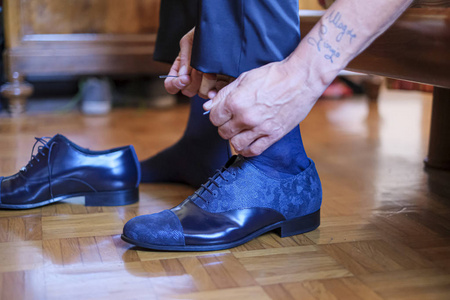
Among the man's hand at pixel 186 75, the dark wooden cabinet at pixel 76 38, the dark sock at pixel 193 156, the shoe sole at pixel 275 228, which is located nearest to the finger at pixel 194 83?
the man's hand at pixel 186 75

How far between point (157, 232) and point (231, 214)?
0.33ft

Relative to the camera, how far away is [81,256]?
684 mm

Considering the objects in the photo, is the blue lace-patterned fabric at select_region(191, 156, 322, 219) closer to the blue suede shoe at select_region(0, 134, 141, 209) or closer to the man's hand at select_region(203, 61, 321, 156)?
the man's hand at select_region(203, 61, 321, 156)

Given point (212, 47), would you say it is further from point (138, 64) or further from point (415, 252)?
point (138, 64)

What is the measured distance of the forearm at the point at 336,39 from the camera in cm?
61

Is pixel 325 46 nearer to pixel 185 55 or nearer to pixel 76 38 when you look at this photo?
pixel 185 55

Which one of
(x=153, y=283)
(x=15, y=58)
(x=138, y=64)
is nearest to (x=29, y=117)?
(x=15, y=58)

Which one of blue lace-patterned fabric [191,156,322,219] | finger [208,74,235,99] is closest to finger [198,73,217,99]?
finger [208,74,235,99]

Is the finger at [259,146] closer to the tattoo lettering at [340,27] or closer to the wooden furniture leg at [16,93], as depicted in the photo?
the tattoo lettering at [340,27]

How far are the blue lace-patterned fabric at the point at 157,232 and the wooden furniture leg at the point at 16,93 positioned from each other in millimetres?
1285

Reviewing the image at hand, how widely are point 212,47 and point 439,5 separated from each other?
369 mm

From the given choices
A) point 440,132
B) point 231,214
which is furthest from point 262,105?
point 440,132

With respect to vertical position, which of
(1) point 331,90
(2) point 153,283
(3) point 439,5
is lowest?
(1) point 331,90

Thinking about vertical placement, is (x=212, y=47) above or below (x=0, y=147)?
above
